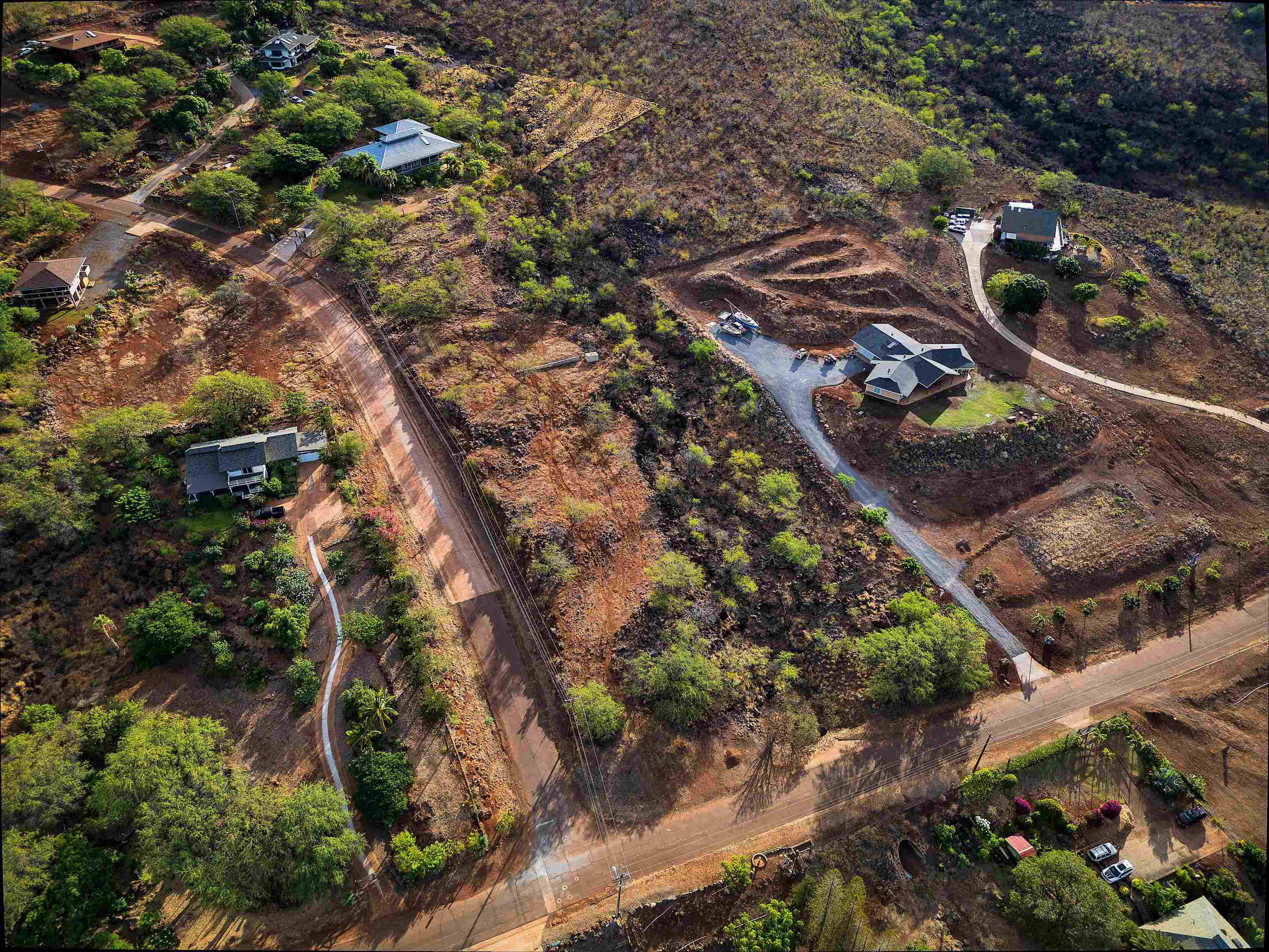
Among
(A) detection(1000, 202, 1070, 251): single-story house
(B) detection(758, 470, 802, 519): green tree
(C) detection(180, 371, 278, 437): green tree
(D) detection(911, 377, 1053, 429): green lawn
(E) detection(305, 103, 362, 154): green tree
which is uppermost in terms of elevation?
(E) detection(305, 103, 362, 154): green tree

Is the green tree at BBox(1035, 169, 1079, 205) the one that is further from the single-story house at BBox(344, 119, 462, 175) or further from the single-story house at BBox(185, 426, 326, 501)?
the single-story house at BBox(185, 426, 326, 501)

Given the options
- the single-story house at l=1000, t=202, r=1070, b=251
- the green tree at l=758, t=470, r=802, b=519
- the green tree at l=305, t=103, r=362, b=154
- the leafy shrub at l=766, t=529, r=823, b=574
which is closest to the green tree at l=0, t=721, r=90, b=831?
the leafy shrub at l=766, t=529, r=823, b=574

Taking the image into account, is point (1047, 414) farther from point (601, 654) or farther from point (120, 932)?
point (120, 932)

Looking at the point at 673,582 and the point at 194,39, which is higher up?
the point at 194,39

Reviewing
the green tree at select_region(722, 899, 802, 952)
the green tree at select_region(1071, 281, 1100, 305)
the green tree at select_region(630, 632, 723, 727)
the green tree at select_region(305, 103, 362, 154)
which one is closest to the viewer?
the green tree at select_region(722, 899, 802, 952)

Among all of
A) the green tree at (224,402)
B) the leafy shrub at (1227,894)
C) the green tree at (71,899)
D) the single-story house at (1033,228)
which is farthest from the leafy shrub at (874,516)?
the green tree at (71,899)

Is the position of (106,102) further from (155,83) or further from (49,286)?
(49,286)

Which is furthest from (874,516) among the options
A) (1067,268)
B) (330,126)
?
(330,126)
